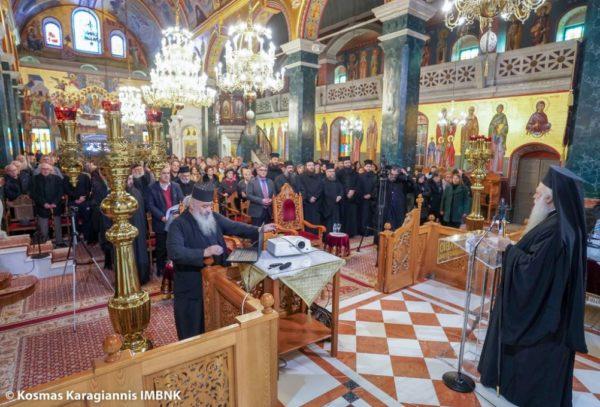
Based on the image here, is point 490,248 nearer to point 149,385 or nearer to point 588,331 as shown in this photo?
point 588,331

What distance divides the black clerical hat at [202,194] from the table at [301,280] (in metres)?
0.64

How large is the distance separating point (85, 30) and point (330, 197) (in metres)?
21.9

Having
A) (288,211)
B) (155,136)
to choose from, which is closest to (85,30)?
(288,211)

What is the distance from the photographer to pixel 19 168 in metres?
7.59

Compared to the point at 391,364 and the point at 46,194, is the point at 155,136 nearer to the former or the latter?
the point at 391,364

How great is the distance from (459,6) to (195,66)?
6813mm

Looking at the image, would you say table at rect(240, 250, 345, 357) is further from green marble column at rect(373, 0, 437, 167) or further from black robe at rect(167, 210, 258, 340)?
green marble column at rect(373, 0, 437, 167)

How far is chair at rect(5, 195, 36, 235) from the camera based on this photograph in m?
7.03

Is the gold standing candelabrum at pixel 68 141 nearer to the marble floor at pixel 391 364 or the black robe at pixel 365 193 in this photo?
the marble floor at pixel 391 364

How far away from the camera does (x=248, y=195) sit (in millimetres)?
6465

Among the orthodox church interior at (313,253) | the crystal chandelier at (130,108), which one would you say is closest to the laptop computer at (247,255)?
the orthodox church interior at (313,253)

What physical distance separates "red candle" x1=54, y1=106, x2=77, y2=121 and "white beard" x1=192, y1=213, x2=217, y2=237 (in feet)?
3.78

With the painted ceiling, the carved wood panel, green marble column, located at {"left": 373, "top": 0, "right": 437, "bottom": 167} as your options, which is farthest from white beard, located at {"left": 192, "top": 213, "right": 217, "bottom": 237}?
the painted ceiling

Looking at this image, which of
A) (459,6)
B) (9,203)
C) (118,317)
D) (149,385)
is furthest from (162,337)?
(459,6)
